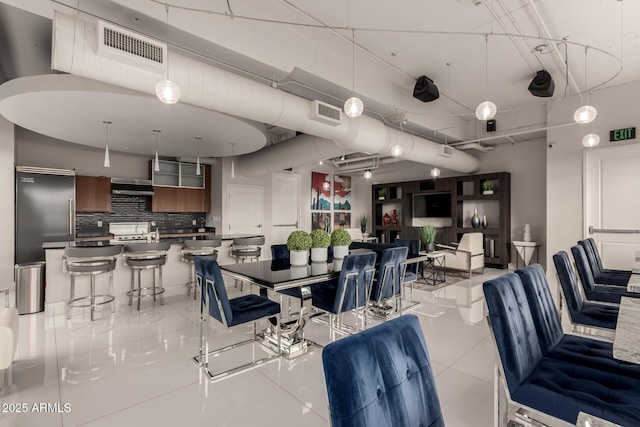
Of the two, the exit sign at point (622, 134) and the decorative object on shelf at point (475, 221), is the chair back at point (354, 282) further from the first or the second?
the decorative object on shelf at point (475, 221)

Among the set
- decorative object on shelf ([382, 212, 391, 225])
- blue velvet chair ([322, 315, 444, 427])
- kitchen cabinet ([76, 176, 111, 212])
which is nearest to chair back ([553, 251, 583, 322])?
blue velvet chair ([322, 315, 444, 427])

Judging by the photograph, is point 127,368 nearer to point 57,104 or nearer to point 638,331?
point 57,104

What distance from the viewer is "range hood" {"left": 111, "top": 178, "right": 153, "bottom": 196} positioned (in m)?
6.39

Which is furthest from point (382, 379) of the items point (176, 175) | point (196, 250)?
point (176, 175)

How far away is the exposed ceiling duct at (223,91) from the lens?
2.43 metres

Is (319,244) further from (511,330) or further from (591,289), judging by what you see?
(591,289)

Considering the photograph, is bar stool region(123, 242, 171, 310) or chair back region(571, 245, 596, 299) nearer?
chair back region(571, 245, 596, 299)

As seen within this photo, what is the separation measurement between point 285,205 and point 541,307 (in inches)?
298

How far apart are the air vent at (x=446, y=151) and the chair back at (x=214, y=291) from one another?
17.7 feet

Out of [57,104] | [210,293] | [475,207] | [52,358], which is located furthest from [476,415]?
[475,207]

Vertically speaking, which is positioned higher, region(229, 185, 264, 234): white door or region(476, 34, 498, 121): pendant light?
region(476, 34, 498, 121): pendant light

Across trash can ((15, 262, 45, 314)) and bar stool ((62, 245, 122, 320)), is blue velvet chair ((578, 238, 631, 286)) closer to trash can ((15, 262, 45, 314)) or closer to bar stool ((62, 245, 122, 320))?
bar stool ((62, 245, 122, 320))

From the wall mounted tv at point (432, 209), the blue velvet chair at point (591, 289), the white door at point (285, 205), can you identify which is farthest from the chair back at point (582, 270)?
the white door at point (285, 205)

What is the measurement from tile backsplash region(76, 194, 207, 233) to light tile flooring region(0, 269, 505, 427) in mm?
2976
